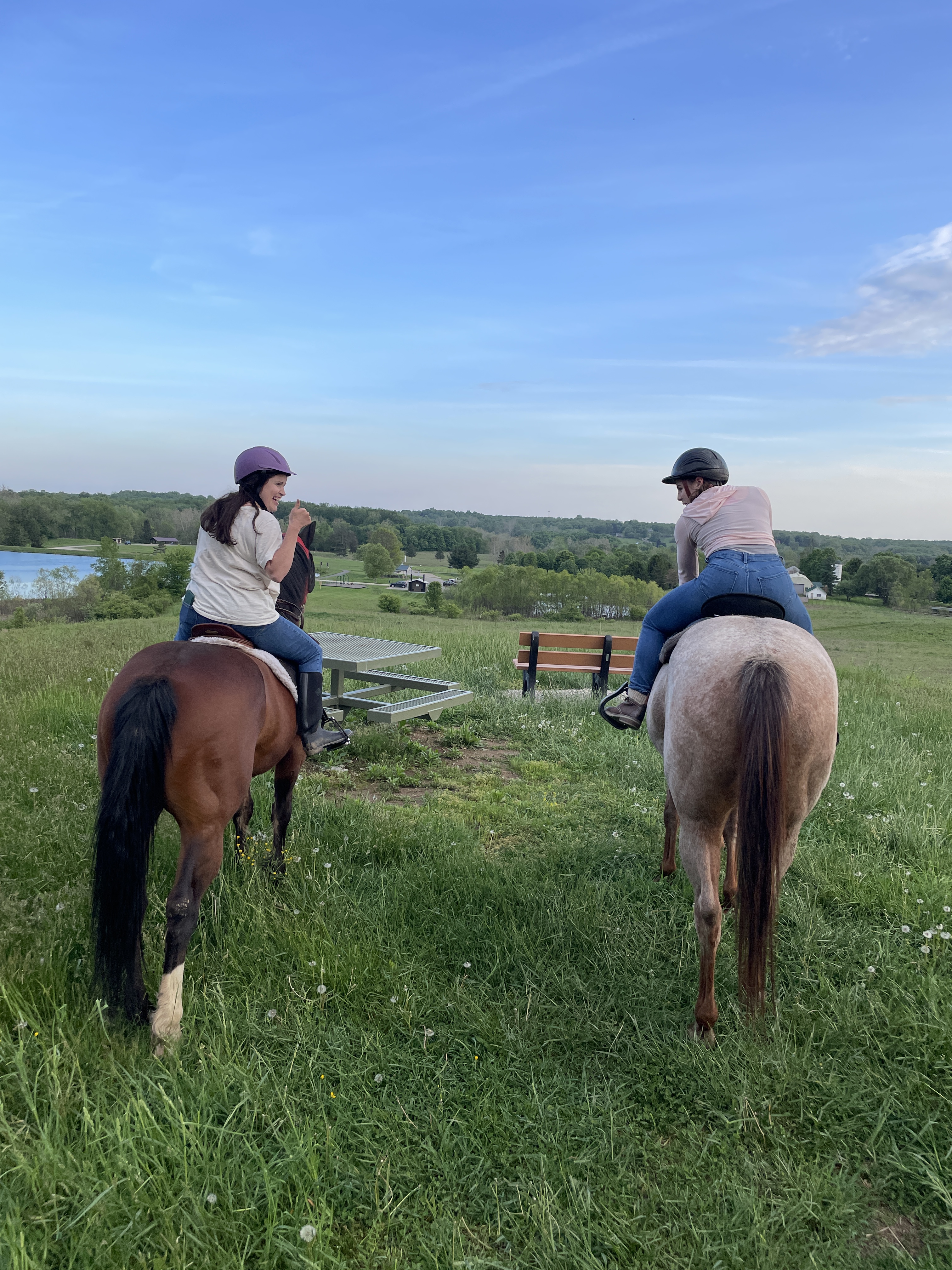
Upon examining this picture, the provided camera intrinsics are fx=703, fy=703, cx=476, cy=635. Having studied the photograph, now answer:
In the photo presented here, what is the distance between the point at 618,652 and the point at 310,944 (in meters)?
7.81

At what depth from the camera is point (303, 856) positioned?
14.8 feet

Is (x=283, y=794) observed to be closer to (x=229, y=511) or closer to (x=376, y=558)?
(x=229, y=511)

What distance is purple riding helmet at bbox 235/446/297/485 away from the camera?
13.2 ft

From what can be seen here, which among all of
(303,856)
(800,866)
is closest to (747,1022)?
(800,866)

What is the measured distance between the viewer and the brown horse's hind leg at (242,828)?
4.38m

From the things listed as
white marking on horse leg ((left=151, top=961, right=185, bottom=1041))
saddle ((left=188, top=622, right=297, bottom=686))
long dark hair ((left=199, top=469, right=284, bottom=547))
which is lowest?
white marking on horse leg ((left=151, top=961, right=185, bottom=1041))

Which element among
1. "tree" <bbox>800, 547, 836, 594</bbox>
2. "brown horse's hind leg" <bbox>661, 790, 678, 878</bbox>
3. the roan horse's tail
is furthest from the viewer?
"tree" <bbox>800, 547, 836, 594</bbox>

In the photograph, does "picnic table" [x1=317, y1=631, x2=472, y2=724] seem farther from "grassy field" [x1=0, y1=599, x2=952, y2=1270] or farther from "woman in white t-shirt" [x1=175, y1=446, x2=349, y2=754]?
"woman in white t-shirt" [x1=175, y1=446, x2=349, y2=754]

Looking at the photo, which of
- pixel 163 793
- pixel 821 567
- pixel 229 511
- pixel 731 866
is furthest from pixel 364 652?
pixel 821 567

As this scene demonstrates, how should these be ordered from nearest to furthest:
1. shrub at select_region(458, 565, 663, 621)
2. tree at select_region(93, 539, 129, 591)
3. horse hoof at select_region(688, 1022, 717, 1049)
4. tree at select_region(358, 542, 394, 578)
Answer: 1. horse hoof at select_region(688, 1022, 717, 1049)
2. tree at select_region(93, 539, 129, 591)
3. tree at select_region(358, 542, 394, 578)
4. shrub at select_region(458, 565, 663, 621)

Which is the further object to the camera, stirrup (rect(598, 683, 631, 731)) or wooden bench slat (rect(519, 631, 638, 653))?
wooden bench slat (rect(519, 631, 638, 653))

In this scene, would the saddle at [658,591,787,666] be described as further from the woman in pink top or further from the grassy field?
the grassy field

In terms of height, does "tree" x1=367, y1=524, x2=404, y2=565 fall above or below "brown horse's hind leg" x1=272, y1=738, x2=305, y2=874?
above

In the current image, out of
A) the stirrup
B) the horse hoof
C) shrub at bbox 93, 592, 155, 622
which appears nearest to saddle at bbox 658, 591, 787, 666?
the stirrup
